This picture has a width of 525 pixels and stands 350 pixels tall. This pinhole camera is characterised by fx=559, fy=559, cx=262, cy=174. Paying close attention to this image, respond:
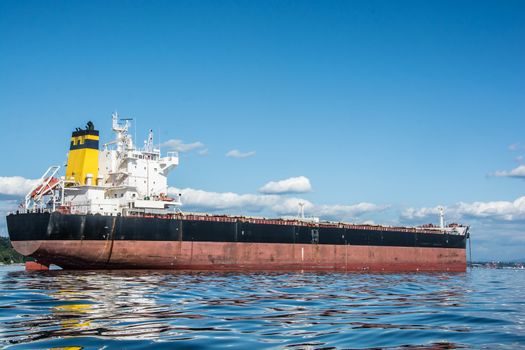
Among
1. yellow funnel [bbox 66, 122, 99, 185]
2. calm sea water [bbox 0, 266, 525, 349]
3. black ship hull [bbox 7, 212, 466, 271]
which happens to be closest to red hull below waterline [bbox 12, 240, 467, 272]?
black ship hull [bbox 7, 212, 466, 271]

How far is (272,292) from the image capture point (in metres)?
19.2

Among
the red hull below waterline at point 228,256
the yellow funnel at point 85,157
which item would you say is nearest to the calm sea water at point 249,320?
the red hull below waterline at point 228,256

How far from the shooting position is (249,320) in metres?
12.0

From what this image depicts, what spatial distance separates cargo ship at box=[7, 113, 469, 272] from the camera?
3198 centimetres

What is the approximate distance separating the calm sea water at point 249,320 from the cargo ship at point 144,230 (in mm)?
13505

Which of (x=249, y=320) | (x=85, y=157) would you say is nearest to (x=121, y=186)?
(x=85, y=157)

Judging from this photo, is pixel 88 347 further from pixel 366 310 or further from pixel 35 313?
pixel 366 310

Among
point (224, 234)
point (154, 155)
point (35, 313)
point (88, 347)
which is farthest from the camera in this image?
point (154, 155)

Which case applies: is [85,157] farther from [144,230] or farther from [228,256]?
[228,256]

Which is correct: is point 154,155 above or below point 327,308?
above

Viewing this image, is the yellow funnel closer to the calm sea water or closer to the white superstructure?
the white superstructure

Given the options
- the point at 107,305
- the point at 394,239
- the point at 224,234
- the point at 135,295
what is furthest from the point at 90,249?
the point at 394,239

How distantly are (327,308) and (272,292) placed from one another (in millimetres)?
4960

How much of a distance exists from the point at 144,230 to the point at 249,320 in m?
22.5
